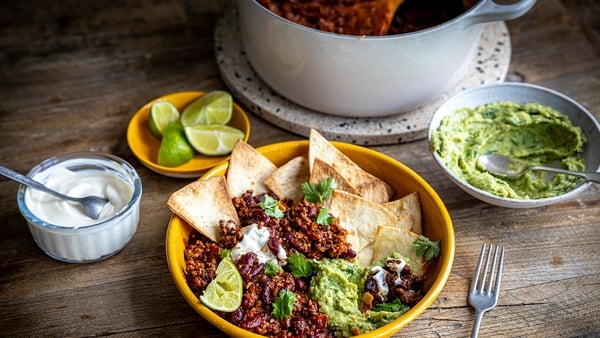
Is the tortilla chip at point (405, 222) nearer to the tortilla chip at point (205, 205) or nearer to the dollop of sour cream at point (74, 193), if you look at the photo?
the tortilla chip at point (205, 205)

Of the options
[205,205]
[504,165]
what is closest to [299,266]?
[205,205]

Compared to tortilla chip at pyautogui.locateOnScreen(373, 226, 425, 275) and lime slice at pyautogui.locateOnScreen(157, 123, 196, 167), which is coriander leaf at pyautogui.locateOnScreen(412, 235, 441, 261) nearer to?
tortilla chip at pyautogui.locateOnScreen(373, 226, 425, 275)

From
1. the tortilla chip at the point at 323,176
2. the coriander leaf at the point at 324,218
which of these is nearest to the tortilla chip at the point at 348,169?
the tortilla chip at the point at 323,176

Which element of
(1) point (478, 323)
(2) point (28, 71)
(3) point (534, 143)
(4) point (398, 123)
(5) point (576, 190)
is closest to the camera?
(1) point (478, 323)

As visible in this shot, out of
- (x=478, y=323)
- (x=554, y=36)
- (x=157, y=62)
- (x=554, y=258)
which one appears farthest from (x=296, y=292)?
(x=554, y=36)

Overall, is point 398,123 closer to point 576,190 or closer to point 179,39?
point 576,190

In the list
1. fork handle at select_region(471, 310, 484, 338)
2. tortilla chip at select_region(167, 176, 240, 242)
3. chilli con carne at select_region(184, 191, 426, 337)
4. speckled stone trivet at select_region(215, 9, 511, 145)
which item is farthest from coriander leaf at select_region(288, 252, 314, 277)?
speckled stone trivet at select_region(215, 9, 511, 145)
